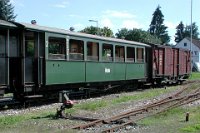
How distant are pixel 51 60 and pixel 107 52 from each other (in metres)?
5.55

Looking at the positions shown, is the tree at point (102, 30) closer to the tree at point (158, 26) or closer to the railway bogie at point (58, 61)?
the railway bogie at point (58, 61)

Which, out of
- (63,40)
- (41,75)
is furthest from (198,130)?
(63,40)

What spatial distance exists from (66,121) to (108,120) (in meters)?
1.31

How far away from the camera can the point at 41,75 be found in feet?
54.1

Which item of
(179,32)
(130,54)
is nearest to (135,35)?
(179,32)

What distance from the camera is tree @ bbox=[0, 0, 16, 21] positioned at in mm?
70875

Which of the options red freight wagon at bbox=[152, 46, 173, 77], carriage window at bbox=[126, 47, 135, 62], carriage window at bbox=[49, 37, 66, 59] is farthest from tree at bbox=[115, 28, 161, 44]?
carriage window at bbox=[49, 37, 66, 59]

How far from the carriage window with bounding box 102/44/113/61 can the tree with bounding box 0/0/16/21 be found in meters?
50.8

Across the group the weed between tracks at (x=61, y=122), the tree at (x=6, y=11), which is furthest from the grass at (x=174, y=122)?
the tree at (x=6, y=11)

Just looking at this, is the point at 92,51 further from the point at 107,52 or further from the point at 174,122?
the point at 174,122

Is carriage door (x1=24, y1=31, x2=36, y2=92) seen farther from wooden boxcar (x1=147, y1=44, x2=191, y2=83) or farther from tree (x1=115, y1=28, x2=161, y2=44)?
tree (x1=115, y1=28, x2=161, y2=44)

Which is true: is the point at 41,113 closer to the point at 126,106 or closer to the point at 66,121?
the point at 66,121

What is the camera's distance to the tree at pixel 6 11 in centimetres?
7088

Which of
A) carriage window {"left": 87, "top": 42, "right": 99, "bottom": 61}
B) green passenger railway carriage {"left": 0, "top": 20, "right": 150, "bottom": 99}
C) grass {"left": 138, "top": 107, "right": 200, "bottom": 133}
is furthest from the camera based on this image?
carriage window {"left": 87, "top": 42, "right": 99, "bottom": 61}
